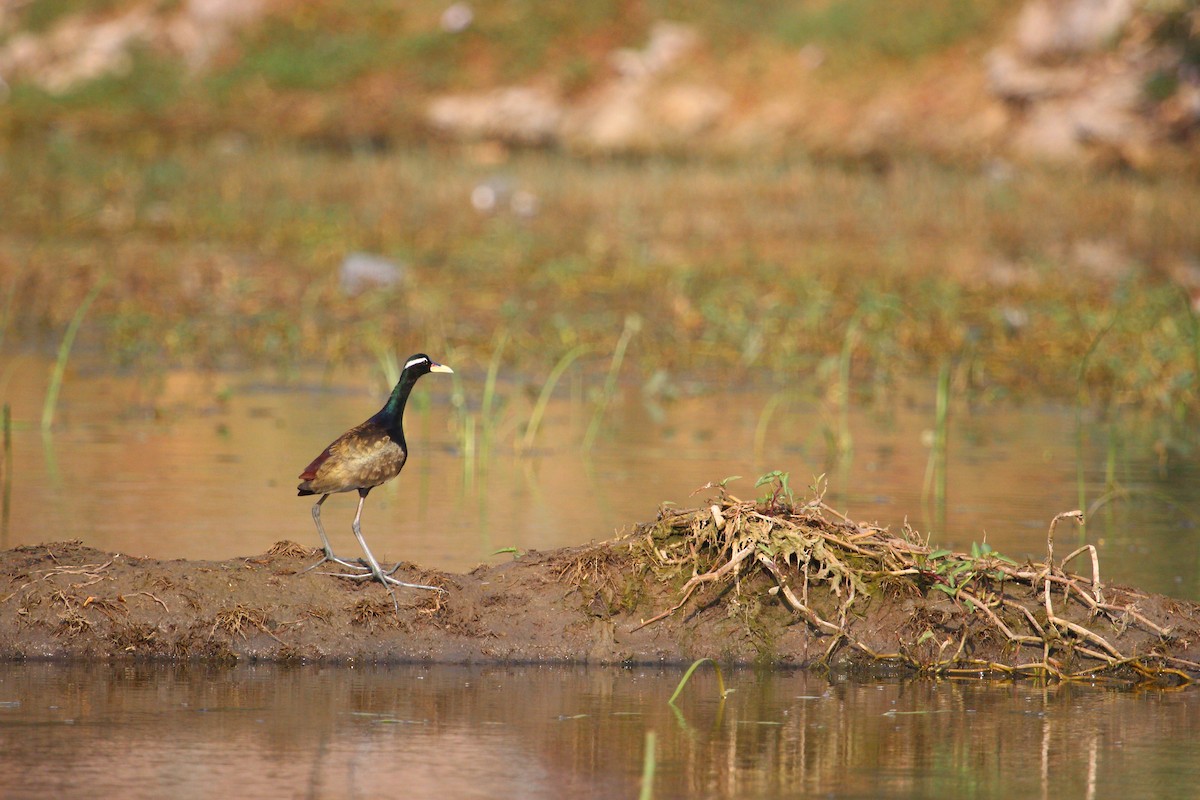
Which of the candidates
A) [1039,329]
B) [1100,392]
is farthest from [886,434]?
[1039,329]

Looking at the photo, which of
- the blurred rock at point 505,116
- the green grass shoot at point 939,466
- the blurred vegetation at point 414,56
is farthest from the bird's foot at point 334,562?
the blurred rock at point 505,116

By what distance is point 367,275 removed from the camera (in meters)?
20.7

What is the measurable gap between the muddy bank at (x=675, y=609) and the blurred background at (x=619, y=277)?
5.15 feet

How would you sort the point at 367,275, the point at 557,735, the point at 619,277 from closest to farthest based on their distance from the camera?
the point at 557,735
the point at 367,275
the point at 619,277

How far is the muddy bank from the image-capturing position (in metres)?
7.05

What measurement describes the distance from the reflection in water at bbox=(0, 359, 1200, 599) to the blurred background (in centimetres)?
5

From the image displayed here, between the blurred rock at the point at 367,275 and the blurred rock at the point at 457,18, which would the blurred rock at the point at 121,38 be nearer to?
the blurred rock at the point at 457,18

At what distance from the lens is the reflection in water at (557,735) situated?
18.0 feet

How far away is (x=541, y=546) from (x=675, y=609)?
2.17 m

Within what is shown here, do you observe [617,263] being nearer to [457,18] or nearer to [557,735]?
[557,735]

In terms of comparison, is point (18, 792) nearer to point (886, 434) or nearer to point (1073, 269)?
point (886, 434)

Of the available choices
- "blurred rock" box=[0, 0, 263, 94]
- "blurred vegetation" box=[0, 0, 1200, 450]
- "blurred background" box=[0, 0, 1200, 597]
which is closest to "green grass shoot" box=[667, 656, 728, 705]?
"blurred background" box=[0, 0, 1200, 597]

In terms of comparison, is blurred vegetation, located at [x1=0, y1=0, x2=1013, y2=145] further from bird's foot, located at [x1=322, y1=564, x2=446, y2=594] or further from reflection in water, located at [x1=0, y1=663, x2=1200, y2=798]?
reflection in water, located at [x1=0, y1=663, x2=1200, y2=798]

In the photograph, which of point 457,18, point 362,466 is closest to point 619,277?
point 362,466
